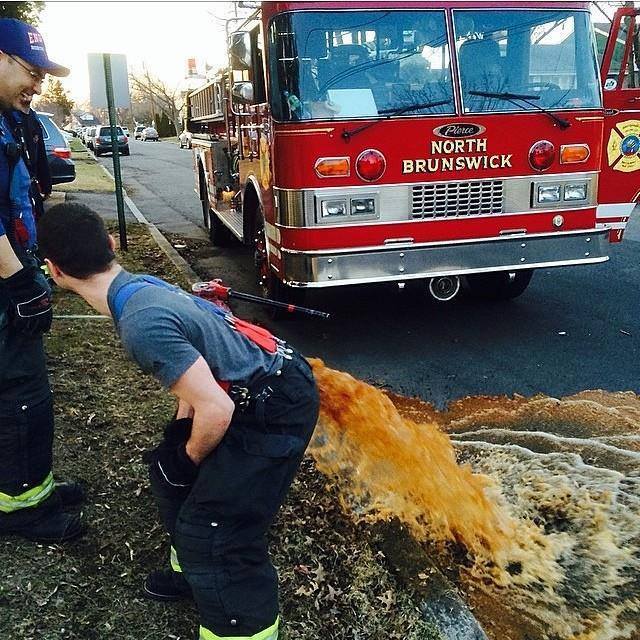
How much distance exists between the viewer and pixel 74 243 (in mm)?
2094

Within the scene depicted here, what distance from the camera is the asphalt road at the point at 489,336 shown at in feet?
16.1

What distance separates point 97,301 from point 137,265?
21.4 ft

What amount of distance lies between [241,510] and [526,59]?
15.3 ft

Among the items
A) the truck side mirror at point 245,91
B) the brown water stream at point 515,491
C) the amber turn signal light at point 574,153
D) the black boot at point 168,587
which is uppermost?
the truck side mirror at point 245,91

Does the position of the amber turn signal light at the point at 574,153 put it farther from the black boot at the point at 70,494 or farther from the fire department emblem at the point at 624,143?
the black boot at the point at 70,494

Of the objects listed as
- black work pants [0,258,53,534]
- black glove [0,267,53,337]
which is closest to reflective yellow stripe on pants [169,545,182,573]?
black work pants [0,258,53,534]

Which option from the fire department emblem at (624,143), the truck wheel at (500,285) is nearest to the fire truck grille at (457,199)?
the truck wheel at (500,285)

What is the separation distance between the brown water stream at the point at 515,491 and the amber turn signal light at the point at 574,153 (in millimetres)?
2009

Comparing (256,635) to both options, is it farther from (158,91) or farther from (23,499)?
(158,91)

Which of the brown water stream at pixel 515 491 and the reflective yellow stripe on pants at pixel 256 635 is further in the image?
the brown water stream at pixel 515 491

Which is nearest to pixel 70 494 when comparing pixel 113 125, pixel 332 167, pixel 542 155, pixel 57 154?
pixel 332 167

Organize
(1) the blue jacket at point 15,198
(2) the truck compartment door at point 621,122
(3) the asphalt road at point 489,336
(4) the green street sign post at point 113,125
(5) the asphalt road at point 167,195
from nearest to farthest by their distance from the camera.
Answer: (1) the blue jacket at point 15,198 < (3) the asphalt road at point 489,336 < (2) the truck compartment door at point 621,122 < (4) the green street sign post at point 113,125 < (5) the asphalt road at point 167,195

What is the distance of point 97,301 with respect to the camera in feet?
7.14

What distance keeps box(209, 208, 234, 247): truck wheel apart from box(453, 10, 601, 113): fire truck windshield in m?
5.25
